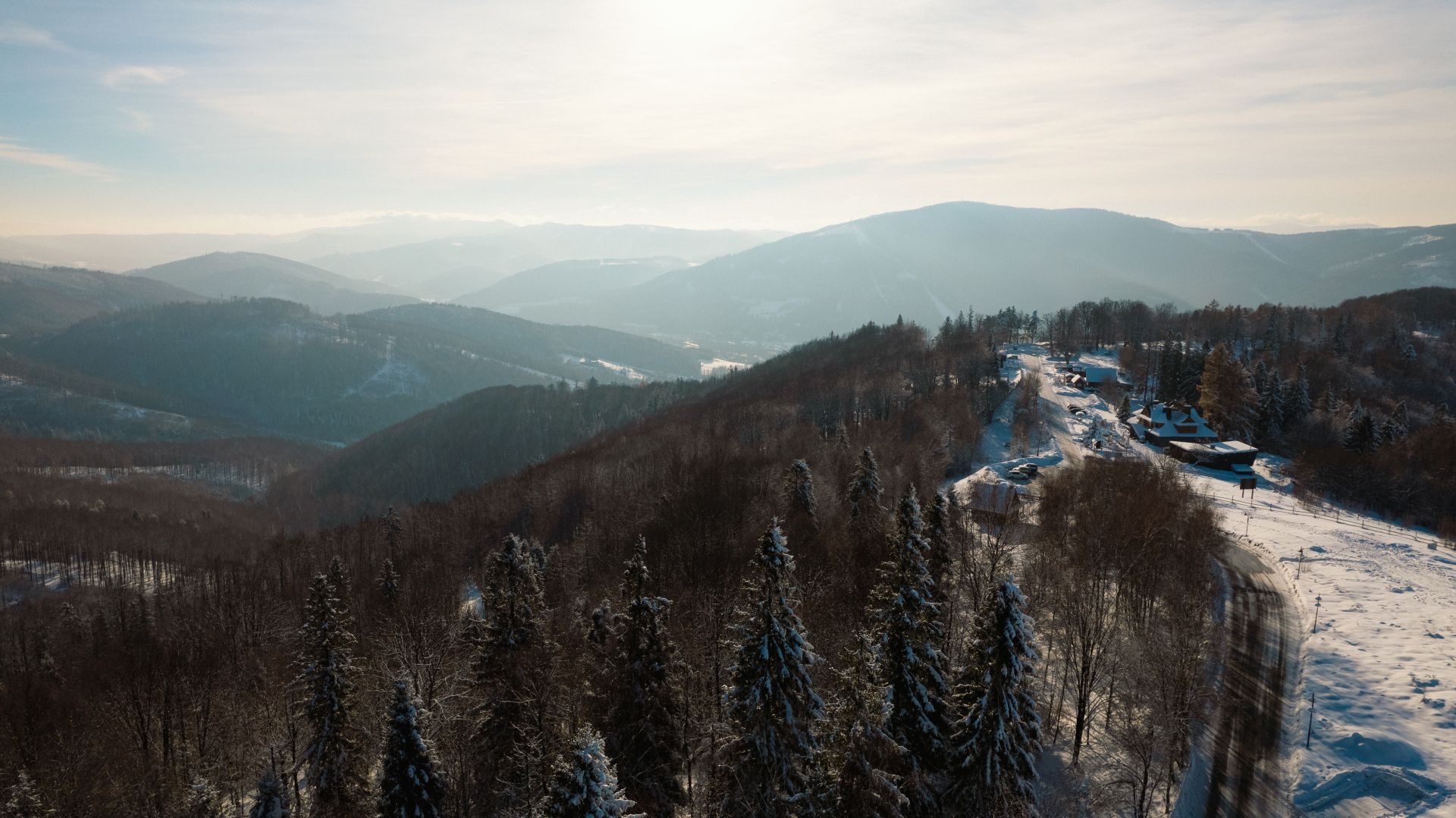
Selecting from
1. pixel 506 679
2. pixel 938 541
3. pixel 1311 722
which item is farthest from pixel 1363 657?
pixel 506 679

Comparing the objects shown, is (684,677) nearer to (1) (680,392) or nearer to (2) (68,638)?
(2) (68,638)

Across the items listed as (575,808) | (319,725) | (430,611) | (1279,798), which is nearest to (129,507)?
(430,611)

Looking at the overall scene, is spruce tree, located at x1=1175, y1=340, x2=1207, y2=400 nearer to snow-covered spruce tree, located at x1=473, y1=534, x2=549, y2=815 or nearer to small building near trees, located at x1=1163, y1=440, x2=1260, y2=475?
small building near trees, located at x1=1163, y1=440, x2=1260, y2=475

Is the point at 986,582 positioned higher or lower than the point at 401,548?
higher

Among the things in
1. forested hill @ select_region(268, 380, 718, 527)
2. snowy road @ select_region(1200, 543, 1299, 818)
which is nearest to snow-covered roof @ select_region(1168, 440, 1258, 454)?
snowy road @ select_region(1200, 543, 1299, 818)

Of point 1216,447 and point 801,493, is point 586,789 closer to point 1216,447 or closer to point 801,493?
point 801,493

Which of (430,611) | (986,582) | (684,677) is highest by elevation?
(986,582)
